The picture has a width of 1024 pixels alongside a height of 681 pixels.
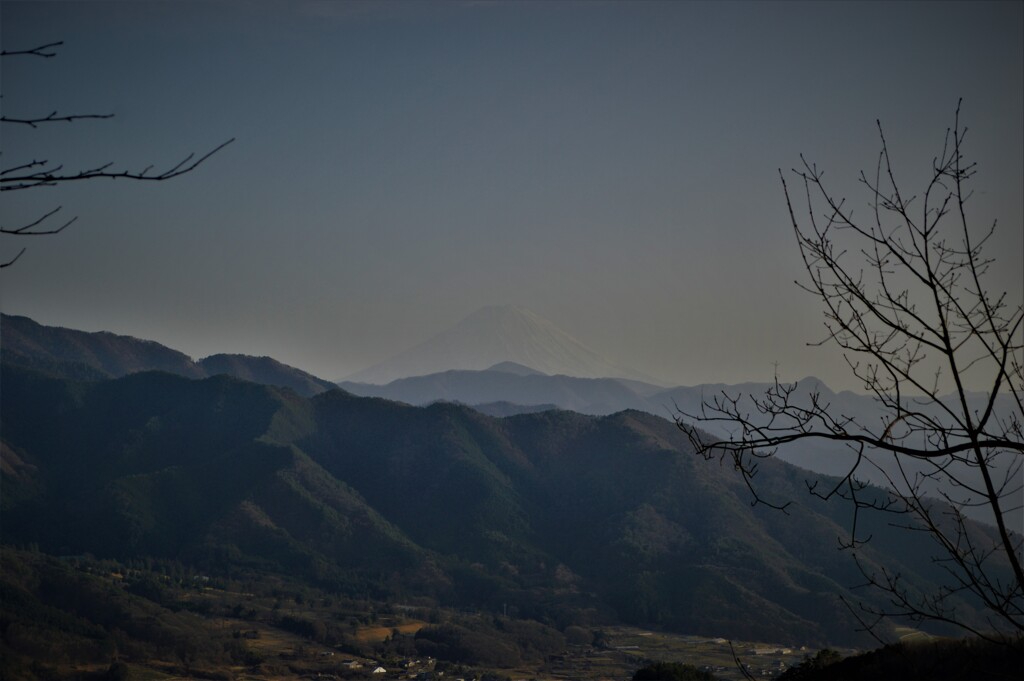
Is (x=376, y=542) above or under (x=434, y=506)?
under

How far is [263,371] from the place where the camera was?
470 feet

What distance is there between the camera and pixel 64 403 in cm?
9594

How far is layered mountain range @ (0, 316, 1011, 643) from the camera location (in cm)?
6706

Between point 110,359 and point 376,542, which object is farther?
point 110,359

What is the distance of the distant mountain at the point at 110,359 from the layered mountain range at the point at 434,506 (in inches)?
661

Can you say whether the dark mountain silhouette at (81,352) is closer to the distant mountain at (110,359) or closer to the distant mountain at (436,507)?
the distant mountain at (110,359)

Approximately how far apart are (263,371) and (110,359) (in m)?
24.3

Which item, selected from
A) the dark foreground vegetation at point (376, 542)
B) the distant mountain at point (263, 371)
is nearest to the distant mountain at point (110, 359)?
the distant mountain at point (263, 371)

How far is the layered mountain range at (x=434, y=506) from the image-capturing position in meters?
67.1

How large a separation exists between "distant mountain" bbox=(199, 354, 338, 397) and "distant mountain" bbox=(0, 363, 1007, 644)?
37.1 m

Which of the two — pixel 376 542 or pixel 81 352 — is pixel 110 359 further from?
pixel 376 542

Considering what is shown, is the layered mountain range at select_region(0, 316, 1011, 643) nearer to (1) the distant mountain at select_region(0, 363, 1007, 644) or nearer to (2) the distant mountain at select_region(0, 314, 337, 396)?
(1) the distant mountain at select_region(0, 363, 1007, 644)

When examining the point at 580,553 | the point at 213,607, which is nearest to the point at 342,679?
the point at 213,607

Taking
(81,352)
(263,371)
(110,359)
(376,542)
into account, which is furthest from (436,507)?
(110,359)
